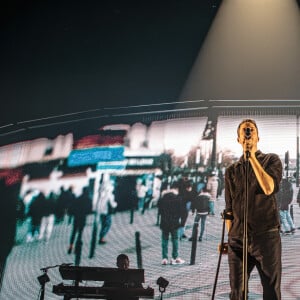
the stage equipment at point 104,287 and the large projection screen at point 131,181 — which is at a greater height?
the large projection screen at point 131,181

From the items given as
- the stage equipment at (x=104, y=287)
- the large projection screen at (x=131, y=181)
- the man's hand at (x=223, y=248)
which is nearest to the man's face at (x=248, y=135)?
the man's hand at (x=223, y=248)

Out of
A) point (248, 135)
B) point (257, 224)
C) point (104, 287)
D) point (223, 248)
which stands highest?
point (248, 135)

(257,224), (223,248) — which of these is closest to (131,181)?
(223,248)

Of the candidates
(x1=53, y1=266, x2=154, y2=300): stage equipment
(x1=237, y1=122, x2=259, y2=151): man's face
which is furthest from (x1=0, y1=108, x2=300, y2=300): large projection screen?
(x1=237, y1=122, x2=259, y2=151): man's face

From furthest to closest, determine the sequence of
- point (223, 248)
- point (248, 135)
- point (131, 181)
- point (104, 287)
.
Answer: point (131, 181) < point (104, 287) < point (223, 248) < point (248, 135)

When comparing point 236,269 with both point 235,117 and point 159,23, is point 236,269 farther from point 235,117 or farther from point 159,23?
point 159,23

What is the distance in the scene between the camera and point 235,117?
407 cm

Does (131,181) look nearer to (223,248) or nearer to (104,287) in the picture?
(104,287)

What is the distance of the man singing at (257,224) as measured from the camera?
89.0 inches

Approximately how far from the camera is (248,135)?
7.52 feet

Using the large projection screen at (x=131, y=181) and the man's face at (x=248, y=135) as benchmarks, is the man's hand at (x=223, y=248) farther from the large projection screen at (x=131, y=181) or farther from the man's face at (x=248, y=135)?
the large projection screen at (x=131, y=181)

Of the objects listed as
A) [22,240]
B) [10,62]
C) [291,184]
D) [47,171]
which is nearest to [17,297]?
[22,240]

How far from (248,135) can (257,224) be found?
461mm

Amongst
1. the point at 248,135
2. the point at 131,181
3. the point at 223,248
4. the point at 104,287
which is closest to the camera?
the point at 248,135
